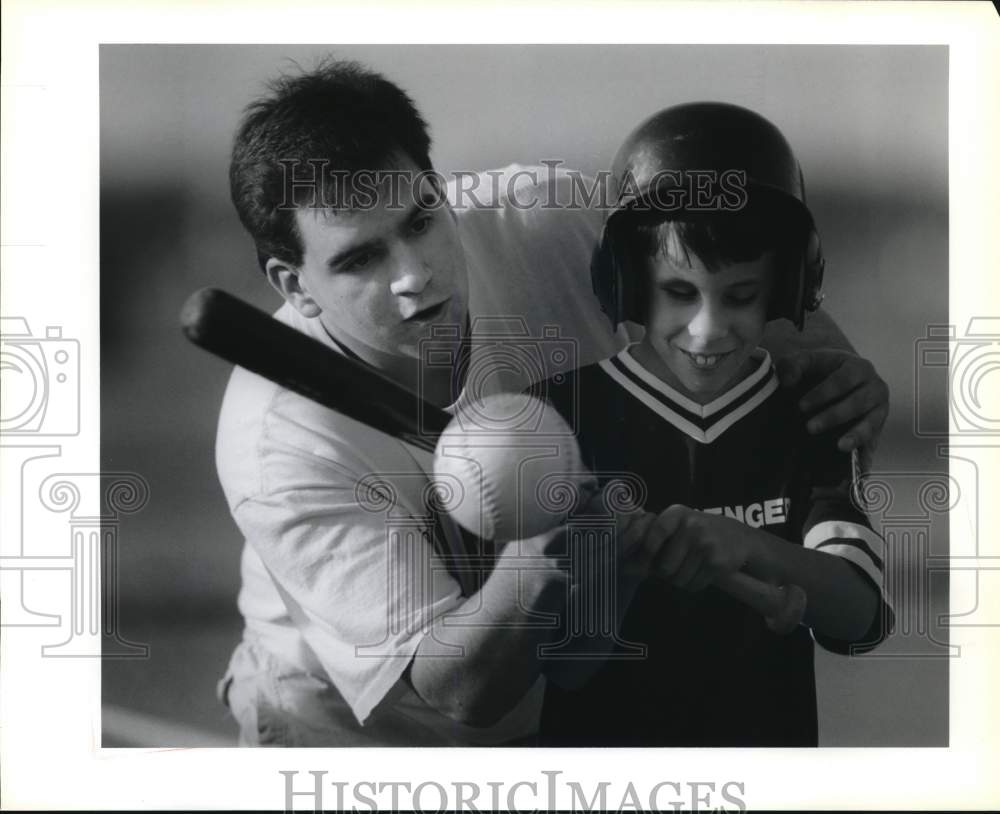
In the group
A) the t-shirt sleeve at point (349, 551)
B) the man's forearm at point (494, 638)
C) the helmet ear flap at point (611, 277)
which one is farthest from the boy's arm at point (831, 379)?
the t-shirt sleeve at point (349, 551)

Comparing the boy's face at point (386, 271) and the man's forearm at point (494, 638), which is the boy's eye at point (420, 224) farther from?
the man's forearm at point (494, 638)

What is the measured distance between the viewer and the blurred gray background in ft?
7.28

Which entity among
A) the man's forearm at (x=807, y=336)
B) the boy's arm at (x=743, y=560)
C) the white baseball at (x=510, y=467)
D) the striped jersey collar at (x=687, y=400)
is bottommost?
the boy's arm at (x=743, y=560)

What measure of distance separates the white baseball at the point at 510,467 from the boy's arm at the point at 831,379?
435mm

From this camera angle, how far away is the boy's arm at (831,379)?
2229mm

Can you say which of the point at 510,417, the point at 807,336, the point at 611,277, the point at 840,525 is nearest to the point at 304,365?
the point at 510,417

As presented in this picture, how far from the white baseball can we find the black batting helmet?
0.83ft

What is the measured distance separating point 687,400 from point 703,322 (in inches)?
5.9

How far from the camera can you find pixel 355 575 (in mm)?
2188

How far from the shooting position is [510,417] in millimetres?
2203

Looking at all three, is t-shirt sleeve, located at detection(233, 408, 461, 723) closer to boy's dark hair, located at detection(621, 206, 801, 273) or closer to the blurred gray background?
the blurred gray background

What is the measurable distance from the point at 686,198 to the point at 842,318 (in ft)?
1.26

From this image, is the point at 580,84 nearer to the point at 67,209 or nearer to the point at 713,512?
the point at 713,512

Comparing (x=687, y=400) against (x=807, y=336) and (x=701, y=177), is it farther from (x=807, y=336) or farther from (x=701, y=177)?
(x=701, y=177)
